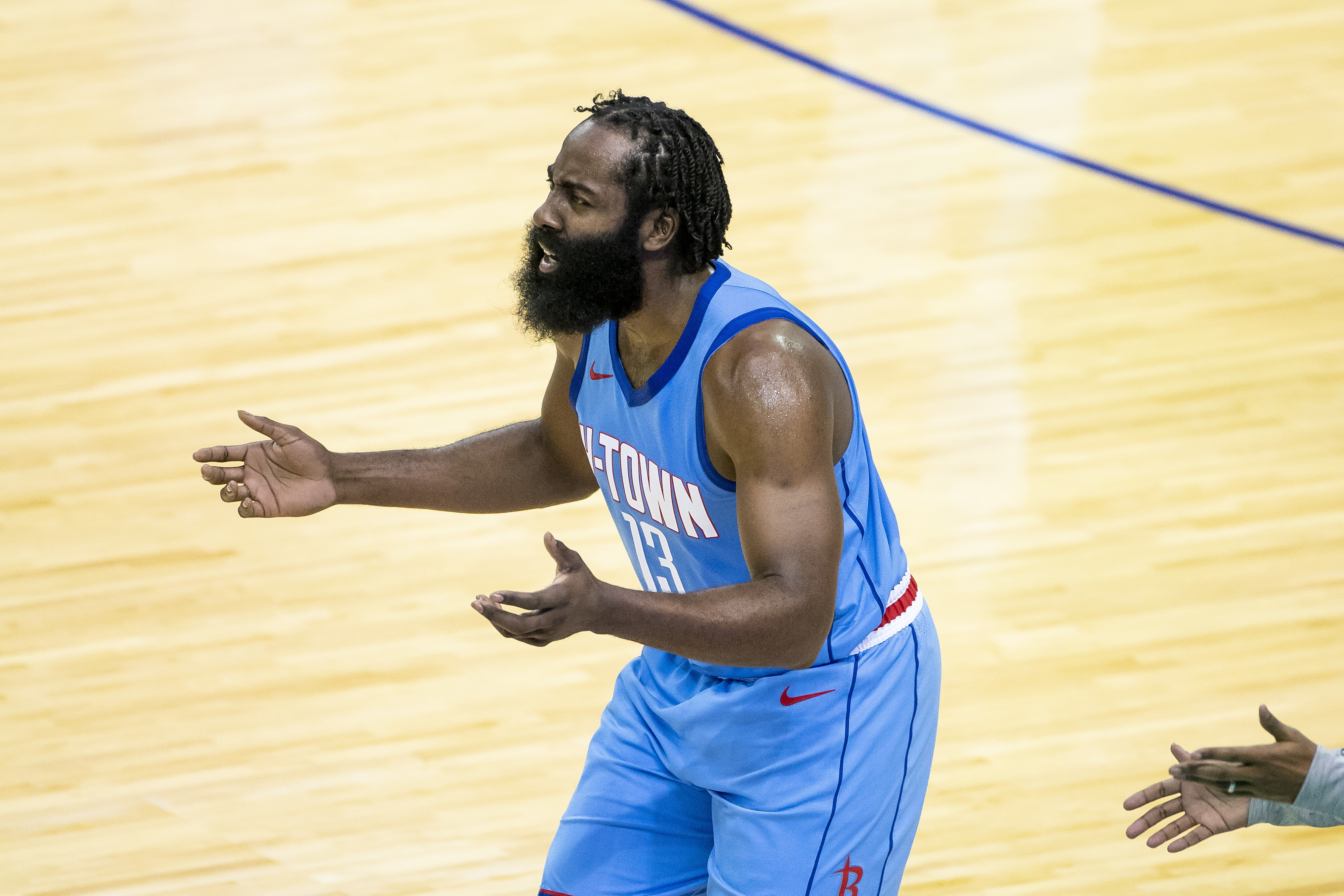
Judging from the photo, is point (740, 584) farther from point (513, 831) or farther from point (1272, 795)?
point (513, 831)

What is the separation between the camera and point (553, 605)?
2.09m

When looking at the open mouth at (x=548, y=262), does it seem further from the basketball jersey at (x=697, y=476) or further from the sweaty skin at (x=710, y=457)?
the basketball jersey at (x=697, y=476)

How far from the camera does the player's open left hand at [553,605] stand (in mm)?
2051

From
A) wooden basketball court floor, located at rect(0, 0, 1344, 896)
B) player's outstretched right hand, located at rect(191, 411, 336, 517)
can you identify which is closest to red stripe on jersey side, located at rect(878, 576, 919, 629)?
player's outstretched right hand, located at rect(191, 411, 336, 517)

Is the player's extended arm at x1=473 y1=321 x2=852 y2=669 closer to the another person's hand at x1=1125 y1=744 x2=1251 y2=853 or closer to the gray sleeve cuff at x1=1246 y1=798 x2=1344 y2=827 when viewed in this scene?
the another person's hand at x1=1125 y1=744 x2=1251 y2=853

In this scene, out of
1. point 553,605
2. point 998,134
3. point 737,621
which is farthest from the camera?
point 998,134

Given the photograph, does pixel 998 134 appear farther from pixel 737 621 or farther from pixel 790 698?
pixel 737 621

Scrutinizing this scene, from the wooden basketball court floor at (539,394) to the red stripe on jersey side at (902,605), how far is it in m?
1.15

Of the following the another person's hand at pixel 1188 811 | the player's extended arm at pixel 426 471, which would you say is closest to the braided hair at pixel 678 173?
the player's extended arm at pixel 426 471

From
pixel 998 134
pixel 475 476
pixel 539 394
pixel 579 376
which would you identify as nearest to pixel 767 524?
pixel 579 376

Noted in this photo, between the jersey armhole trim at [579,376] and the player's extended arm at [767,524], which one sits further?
the jersey armhole trim at [579,376]

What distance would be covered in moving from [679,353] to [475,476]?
22.3 inches

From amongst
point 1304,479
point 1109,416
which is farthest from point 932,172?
point 1304,479

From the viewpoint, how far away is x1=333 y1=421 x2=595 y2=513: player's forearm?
2859 millimetres
